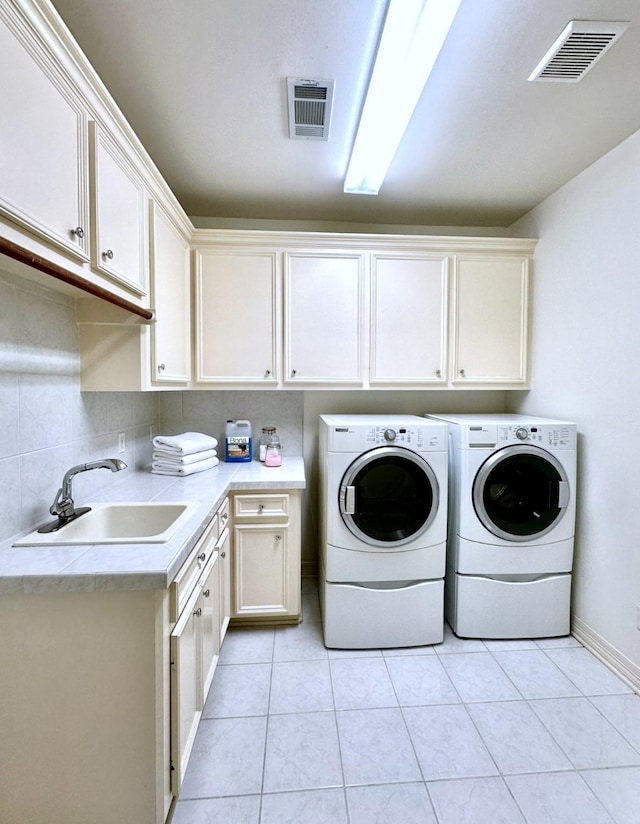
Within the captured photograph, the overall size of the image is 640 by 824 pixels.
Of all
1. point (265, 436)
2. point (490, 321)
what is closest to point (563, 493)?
point (490, 321)

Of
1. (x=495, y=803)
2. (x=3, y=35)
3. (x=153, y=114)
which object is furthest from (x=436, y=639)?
(x=153, y=114)

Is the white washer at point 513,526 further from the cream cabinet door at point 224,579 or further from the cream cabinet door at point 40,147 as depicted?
the cream cabinet door at point 40,147

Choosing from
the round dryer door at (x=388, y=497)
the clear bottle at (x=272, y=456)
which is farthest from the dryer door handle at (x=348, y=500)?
the clear bottle at (x=272, y=456)

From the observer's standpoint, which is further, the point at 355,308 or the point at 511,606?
the point at 355,308

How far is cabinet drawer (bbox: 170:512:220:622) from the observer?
117cm

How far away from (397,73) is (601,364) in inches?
64.7

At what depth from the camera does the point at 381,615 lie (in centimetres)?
207

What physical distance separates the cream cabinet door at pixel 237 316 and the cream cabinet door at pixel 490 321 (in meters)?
1.16

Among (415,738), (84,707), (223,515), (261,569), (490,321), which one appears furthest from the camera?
(490,321)

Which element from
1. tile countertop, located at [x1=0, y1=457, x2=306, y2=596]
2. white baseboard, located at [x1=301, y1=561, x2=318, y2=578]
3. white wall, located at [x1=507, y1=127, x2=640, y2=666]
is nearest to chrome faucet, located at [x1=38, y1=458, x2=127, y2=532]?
tile countertop, located at [x1=0, y1=457, x2=306, y2=596]

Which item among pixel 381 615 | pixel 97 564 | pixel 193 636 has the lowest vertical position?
pixel 381 615

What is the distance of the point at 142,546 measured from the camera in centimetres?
120

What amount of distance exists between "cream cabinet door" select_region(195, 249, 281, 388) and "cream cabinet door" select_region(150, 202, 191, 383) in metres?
0.09

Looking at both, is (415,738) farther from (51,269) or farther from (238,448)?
(51,269)
